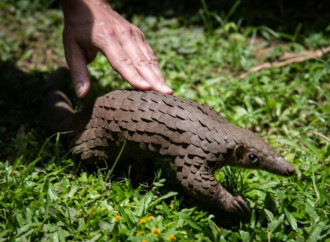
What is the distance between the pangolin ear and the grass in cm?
30

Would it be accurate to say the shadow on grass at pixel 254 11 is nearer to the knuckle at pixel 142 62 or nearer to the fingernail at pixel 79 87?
the knuckle at pixel 142 62

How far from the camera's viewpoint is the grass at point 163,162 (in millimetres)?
2479

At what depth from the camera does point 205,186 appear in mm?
2441

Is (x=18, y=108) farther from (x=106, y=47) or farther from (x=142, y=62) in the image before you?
(x=142, y=62)

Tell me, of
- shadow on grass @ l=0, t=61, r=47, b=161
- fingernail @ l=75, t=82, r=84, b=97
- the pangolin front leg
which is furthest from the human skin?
shadow on grass @ l=0, t=61, r=47, b=161

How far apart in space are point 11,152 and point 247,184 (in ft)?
5.98

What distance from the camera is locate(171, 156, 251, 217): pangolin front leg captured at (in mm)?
2444

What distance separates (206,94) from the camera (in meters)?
4.13

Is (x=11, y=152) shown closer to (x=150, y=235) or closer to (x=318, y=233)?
(x=150, y=235)

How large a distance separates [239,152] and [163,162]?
0.77 metres

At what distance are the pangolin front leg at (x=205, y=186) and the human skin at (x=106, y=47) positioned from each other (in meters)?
0.57

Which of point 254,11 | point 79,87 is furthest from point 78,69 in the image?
point 254,11

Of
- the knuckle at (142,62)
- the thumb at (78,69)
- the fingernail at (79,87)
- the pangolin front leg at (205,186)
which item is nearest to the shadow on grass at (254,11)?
the knuckle at (142,62)

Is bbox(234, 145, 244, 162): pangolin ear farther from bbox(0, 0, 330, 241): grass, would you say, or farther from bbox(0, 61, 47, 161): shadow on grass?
bbox(0, 61, 47, 161): shadow on grass
